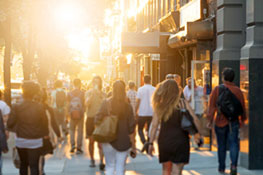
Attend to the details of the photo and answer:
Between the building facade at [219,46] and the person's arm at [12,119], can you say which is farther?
the building facade at [219,46]

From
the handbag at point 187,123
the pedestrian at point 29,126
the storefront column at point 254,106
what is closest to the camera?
the handbag at point 187,123

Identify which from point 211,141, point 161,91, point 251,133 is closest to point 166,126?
point 161,91

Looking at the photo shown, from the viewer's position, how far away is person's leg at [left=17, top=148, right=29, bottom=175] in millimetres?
7078

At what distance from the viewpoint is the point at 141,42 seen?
79.7ft

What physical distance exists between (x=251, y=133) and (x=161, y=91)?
12.1 feet

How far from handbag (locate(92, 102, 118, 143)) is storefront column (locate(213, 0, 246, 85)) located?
5.93 m

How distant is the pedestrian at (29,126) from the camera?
7000 mm

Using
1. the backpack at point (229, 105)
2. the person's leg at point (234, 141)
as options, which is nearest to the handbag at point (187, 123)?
the backpack at point (229, 105)

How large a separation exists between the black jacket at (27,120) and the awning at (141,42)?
16.5 m

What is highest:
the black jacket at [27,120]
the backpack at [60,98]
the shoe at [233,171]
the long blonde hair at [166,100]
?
the long blonde hair at [166,100]

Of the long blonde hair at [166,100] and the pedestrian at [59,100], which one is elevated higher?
the long blonde hair at [166,100]

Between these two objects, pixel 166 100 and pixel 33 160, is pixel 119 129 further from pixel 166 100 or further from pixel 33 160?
pixel 33 160

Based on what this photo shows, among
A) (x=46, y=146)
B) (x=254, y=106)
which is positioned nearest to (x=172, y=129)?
(x=46, y=146)

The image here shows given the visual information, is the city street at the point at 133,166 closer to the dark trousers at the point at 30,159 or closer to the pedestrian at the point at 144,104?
the pedestrian at the point at 144,104
